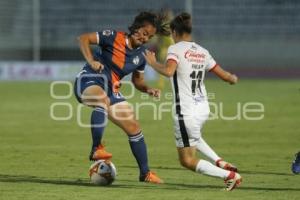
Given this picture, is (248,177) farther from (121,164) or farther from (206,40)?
(206,40)

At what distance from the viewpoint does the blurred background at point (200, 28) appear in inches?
1471

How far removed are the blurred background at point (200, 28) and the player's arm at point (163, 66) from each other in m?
28.0

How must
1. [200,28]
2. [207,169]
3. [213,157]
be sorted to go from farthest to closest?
[200,28], [213,157], [207,169]

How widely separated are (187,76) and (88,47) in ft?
4.49

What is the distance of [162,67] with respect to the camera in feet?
29.6

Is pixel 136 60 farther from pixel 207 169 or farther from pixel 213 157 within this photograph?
pixel 207 169

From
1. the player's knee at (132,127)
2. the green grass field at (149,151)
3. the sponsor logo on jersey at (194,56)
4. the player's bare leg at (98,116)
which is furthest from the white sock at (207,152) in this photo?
the sponsor logo on jersey at (194,56)

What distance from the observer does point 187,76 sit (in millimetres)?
9352

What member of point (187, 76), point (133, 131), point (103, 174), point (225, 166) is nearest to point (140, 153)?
point (133, 131)

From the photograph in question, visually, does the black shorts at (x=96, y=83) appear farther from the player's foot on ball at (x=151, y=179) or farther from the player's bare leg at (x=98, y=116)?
the player's foot on ball at (x=151, y=179)

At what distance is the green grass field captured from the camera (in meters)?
9.22

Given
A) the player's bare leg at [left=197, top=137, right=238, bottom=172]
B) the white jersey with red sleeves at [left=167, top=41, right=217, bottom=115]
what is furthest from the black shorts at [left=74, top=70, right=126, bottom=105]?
the player's bare leg at [left=197, top=137, right=238, bottom=172]

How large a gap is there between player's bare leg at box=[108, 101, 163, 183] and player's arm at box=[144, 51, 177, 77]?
1.12 meters

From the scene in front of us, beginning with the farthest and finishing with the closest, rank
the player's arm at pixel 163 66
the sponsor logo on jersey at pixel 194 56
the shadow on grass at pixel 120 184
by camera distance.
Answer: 1. the shadow on grass at pixel 120 184
2. the sponsor logo on jersey at pixel 194 56
3. the player's arm at pixel 163 66
